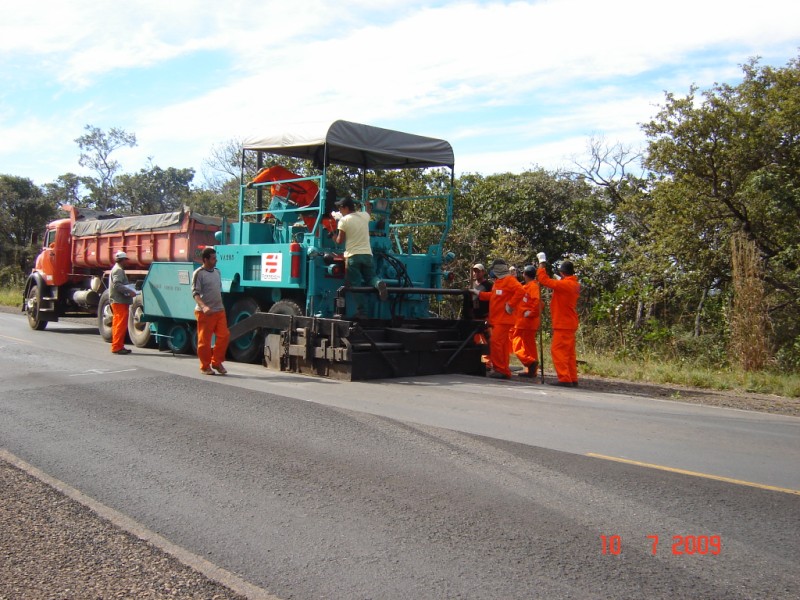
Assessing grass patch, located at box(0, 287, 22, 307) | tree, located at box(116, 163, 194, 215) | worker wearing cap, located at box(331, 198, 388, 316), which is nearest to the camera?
worker wearing cap, located at box(331, 198, 388, 316)

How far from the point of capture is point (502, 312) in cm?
1111

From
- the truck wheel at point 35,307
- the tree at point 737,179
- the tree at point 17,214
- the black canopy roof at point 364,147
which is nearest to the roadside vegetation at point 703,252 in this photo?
the tree at point 737,179

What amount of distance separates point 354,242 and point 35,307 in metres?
10.9

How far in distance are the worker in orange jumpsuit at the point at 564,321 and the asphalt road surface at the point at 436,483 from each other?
1201 mm

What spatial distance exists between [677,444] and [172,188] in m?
43.8

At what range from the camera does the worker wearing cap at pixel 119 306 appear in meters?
12.8

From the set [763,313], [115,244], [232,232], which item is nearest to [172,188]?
[115,244]

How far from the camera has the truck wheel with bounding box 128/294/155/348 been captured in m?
14.0

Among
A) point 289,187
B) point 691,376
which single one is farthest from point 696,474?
point 289,187

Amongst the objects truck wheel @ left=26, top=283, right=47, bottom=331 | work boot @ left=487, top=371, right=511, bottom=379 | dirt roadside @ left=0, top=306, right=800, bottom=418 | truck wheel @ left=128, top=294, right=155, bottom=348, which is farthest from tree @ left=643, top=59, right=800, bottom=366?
truck wheel @ left=26, top=283, right=47, bottom=331

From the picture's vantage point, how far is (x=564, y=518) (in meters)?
4.58

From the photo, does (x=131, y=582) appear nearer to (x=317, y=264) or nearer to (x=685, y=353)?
(x=317, y=264)
